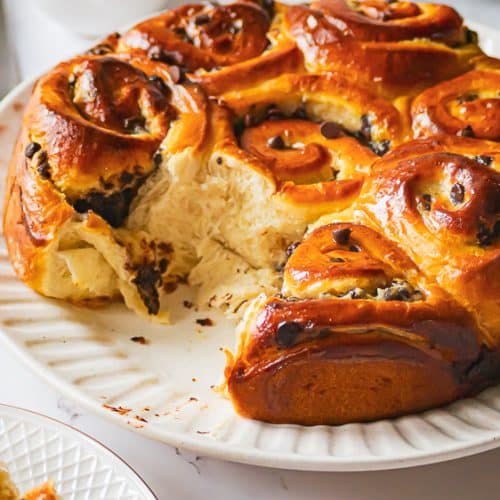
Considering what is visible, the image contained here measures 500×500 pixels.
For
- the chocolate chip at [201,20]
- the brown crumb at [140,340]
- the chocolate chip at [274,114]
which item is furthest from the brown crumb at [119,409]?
the chocolate chip at [201,20]

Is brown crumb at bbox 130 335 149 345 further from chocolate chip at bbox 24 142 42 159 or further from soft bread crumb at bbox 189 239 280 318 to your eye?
chocolate chip at bbox 24 142 42 159

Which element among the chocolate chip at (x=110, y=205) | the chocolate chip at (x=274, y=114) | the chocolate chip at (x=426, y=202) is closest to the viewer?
the chocolate chip at (x=426, y=202)

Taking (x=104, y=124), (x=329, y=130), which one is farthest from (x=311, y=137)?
(x=104, y=124)

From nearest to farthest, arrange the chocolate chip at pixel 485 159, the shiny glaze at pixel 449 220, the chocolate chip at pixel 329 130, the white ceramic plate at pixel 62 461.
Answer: the white ceramic plate at pixel 62 461 < the shiny glaze at pixel 449 220 < the chocolate chip at pixel 485 159 < the chocolate chip at pixel 329 130

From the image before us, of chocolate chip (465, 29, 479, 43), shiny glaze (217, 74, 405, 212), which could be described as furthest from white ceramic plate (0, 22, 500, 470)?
chocolate chip (465, 29, 479, 43)

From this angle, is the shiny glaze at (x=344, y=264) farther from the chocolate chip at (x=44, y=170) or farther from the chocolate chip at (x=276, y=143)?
the chocolate chip at (x=44, y=170)

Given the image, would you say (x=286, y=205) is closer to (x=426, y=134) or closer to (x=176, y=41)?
(x=426, y=134)
